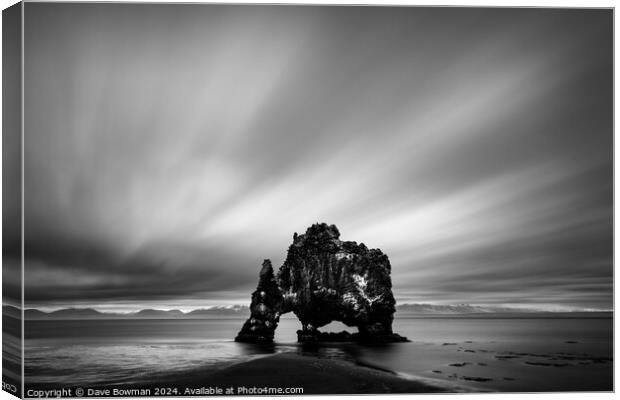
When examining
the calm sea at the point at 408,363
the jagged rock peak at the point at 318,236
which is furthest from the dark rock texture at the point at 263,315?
the calm sea at the point at 408,363

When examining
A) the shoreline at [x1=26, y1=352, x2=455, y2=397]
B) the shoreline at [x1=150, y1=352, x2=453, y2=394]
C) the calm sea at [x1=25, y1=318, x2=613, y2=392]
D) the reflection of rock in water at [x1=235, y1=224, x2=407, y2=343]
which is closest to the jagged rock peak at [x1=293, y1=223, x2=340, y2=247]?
the reflection of rock in water at [x1=235, y1=224, x2=407, y2=343]

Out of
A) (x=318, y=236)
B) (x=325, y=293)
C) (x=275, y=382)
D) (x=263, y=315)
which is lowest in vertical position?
(x=275, y=382)

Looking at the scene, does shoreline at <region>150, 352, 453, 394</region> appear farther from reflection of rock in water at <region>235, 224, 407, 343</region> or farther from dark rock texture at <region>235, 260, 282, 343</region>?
dark rock texture at <region>235, 260, 282, 343</region>

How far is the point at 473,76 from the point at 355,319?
15992mm

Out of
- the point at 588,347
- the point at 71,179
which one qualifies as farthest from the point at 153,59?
the point at 588,347

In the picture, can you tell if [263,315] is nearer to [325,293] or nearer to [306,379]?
[325,293]

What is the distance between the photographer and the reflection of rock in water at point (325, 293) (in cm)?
2414

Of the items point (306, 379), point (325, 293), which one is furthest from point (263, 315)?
point (306, 379)

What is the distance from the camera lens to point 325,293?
28.7 meters

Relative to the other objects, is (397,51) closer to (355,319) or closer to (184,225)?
(184,225)

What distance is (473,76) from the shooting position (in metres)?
17.3

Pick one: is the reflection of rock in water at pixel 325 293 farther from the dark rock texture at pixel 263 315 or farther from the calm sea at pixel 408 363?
the calm sea at pixel 408 363

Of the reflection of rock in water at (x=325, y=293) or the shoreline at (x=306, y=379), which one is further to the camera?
the reflection of rock in water at (x=325, y=293)

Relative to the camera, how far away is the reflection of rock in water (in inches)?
950
